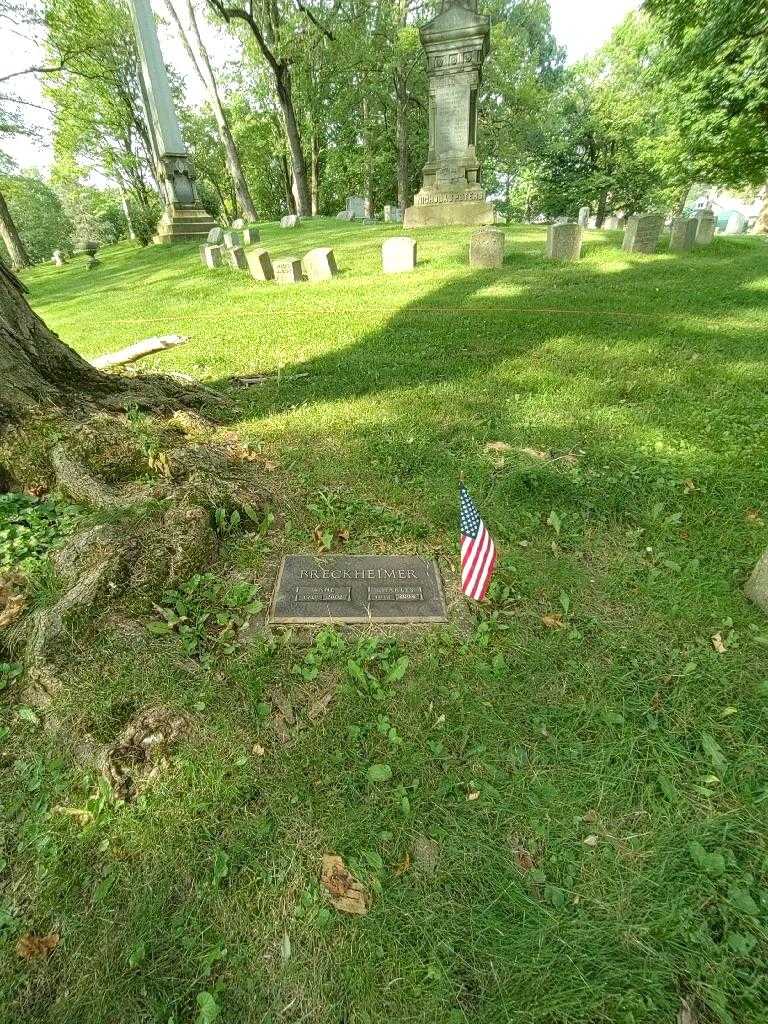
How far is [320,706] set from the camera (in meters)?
2.33

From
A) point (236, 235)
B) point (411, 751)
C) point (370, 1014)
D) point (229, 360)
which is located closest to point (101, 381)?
point (229, 360)

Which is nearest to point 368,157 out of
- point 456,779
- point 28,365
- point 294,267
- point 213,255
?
point 213,255

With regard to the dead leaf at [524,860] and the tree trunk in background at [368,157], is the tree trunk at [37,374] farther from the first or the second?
the tree trunk in background at [368,157]

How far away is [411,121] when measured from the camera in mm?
33094

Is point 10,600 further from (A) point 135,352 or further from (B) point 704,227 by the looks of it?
(B) point 704,227

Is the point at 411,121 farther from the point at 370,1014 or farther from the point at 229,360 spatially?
the point at 370,1014

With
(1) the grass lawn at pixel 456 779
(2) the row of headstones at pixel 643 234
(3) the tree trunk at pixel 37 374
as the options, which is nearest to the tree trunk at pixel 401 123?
(2) the row of headstones at pixel 643 234

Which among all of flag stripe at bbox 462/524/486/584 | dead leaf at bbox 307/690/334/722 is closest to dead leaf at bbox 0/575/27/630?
dead leaf at bbox 307/690/334/722

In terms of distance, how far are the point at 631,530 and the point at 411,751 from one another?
219 cm

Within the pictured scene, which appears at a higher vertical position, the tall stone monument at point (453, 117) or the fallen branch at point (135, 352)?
the tall stone monument at point (453, 117)

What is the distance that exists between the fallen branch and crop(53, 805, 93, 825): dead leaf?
6.06 m

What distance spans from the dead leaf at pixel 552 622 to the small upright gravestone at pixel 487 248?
1006 centimetres

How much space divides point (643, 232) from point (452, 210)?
23.8 feet

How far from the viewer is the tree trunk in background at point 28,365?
349cm
